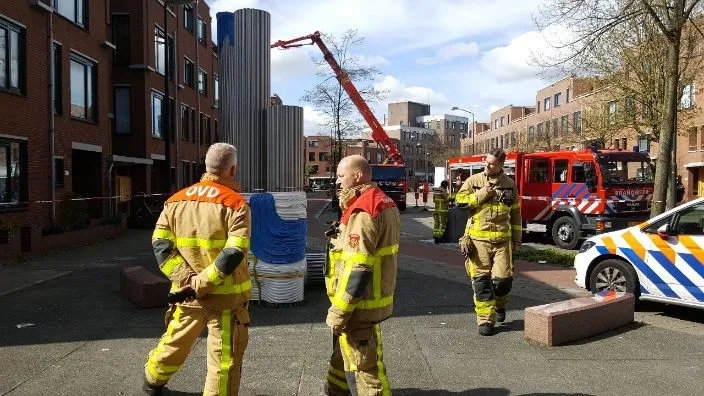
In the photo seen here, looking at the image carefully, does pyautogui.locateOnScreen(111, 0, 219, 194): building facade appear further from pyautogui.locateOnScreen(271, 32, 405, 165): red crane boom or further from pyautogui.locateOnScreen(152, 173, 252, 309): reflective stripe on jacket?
pyautogui.locateOnScreen(152, 173, 252, 309): reflective stripe on jacket

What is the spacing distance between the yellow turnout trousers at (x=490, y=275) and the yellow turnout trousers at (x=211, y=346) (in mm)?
2942

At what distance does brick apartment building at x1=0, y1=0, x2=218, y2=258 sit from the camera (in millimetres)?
13586

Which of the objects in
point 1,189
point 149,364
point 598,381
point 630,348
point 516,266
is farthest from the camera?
point 1,189

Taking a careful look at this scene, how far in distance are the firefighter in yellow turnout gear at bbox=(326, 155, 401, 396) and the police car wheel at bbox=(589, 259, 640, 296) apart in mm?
4756

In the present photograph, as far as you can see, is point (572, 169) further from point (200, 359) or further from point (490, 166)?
point (200, 359)

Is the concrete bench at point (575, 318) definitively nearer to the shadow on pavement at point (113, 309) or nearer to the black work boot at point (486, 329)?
the black work boot at point (486, 329)

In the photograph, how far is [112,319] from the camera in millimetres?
6566

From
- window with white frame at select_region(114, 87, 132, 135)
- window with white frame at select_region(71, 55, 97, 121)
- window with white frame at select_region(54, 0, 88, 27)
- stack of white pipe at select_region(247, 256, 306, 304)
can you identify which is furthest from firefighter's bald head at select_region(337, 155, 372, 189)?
window with white frame at select_region(114, 87, 132, 135)

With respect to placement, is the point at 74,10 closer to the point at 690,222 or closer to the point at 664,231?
the point at 664,231

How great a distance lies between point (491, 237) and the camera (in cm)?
598

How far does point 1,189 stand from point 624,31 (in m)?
15.0

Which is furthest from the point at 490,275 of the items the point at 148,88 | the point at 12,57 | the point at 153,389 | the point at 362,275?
the point at 148,88

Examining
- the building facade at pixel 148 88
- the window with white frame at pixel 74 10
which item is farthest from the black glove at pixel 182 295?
the building facade at pixel 148 88

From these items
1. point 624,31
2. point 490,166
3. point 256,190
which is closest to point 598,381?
point 490,166
